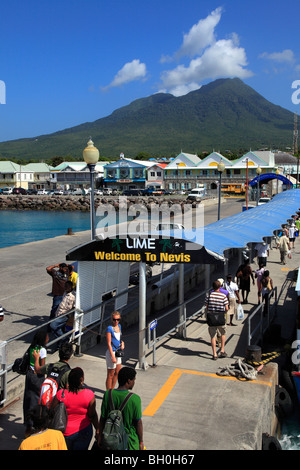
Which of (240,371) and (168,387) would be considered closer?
(168,387)

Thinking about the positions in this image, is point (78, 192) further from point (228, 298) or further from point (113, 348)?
point (113, 348)

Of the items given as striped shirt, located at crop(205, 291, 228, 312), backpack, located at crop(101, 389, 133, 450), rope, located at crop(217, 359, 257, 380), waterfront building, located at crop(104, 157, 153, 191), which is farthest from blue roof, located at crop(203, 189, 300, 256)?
waterfront building, located at crop(104, 157, 153, 191)

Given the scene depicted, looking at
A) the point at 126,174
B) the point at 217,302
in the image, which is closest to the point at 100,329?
the point at 217,302

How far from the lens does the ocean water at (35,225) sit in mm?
54316

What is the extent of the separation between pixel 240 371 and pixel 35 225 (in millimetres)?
61817

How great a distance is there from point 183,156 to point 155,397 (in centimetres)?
9578

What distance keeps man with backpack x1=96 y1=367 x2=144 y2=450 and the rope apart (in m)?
3.33

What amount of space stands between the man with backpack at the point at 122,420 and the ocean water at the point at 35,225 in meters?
45.0

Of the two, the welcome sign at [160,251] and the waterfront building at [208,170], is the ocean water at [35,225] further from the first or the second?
the welcome sign at [160,251]

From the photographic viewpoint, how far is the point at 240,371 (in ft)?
26.2

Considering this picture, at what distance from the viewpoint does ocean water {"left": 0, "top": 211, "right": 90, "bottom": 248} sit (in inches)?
2138

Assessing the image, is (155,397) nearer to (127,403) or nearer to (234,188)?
(127,403)
